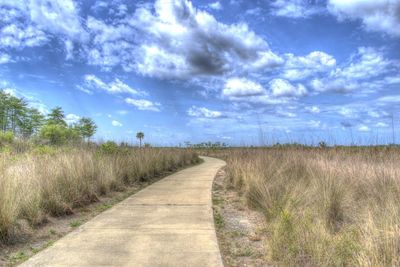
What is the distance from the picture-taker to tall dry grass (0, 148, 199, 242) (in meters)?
5.68

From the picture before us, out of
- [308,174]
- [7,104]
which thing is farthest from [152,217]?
[7,104]

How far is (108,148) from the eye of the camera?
46.6 ft

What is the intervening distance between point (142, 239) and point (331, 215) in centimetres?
316

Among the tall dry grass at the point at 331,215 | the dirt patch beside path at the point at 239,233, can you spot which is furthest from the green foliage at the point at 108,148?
the dirt patch beside path at the point at 239,233

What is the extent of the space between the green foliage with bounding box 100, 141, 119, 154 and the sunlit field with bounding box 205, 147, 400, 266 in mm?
5441

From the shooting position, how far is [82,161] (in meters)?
9.72

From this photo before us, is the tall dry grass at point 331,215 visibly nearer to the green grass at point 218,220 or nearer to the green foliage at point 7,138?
the green grass at point 218,220

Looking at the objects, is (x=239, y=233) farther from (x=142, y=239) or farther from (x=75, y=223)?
(x=75, y=223)

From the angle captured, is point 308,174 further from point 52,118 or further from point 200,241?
point 52,118

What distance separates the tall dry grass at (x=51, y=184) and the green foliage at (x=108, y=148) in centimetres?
124

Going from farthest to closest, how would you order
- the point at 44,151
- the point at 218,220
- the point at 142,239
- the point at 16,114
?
the point at 16,114 → the point at 44,151 → the point at 218,220 → the point at 142,239

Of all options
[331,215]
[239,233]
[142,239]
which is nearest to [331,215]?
[331,215]

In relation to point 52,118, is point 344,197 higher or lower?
lower

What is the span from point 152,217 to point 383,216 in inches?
158
